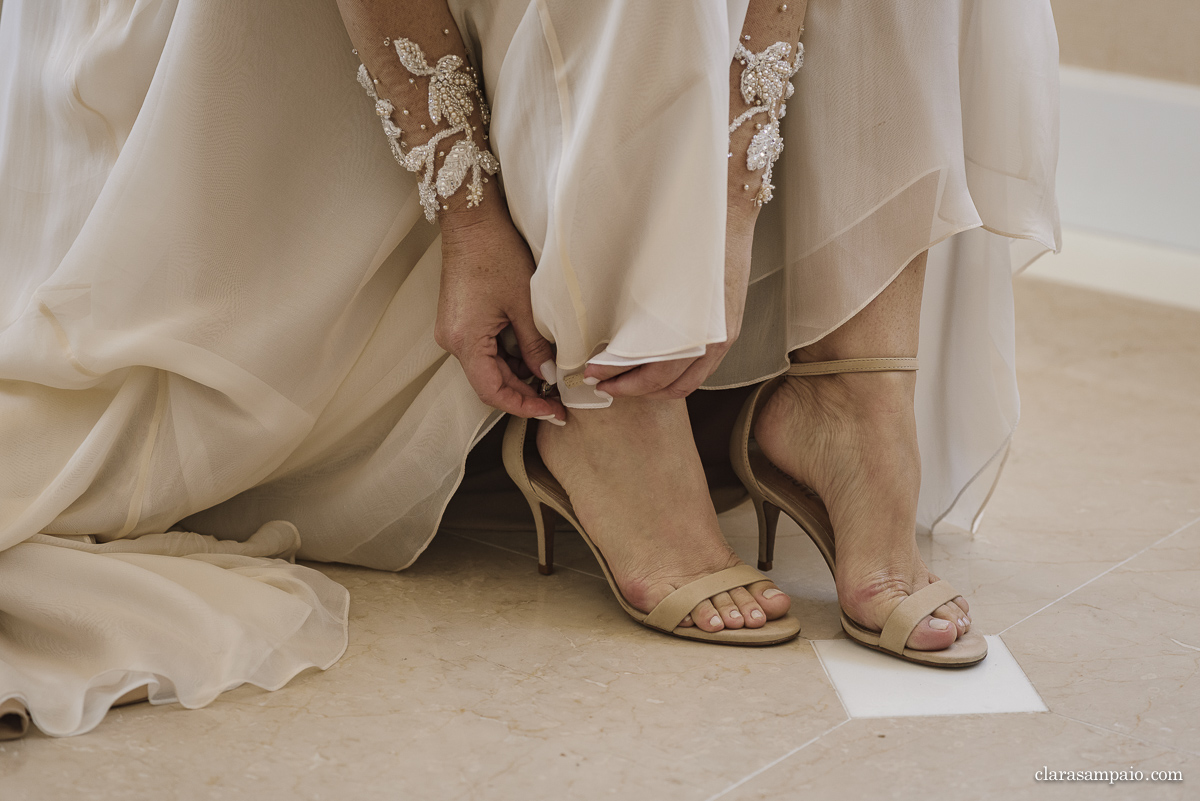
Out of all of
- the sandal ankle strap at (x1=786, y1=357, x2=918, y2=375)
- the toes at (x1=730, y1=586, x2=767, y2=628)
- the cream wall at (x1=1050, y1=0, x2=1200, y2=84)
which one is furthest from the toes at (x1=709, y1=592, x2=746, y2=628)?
the cream wall at (x1=1050, y1=0, x2=1200, y2=84)

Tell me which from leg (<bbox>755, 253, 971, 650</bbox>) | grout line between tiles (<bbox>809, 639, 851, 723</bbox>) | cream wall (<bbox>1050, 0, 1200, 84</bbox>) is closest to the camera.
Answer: grout line between tiles (<bbox>809, 639, 851, 723</bbox>)

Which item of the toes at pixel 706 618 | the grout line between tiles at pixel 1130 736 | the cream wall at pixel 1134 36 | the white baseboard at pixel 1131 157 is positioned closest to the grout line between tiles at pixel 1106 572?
the grout line between tiles at pixel 1130 736

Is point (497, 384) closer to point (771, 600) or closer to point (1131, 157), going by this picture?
point (771, 600)

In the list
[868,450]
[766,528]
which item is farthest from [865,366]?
[766,528]

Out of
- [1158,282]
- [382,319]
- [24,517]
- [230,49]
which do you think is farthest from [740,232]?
[1158,282]

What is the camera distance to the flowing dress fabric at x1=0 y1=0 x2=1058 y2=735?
0.79 meters

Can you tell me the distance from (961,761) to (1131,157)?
7.22 ft

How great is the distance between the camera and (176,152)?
921 mm

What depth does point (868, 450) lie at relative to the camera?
0.94 meters

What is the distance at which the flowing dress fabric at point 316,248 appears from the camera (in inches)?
31.3

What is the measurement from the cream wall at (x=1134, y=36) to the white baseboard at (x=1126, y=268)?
0.47 metres

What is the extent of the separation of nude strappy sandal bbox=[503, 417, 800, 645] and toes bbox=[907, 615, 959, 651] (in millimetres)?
93

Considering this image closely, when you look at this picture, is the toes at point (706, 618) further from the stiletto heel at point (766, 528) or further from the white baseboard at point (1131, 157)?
the white baseboard at point (1131, 157)

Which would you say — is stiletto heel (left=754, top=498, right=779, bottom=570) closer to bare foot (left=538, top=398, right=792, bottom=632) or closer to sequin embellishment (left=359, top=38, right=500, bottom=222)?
bare foot (left=538, top=398, right=792, bottom=632)
